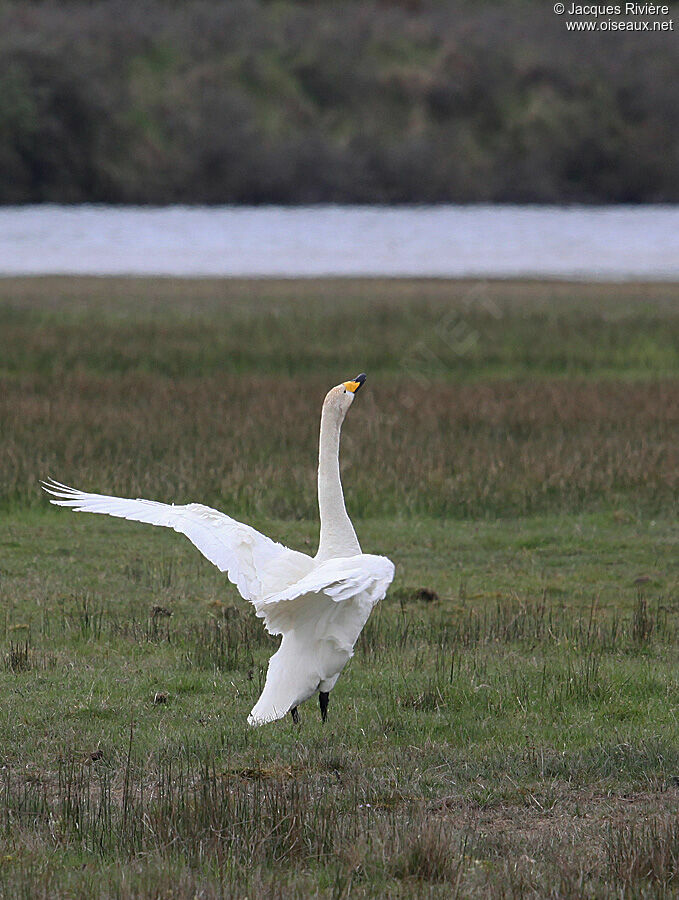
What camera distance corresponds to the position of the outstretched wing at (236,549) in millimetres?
6855

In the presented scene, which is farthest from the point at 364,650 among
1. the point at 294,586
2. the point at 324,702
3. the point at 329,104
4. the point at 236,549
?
the point at 329,104

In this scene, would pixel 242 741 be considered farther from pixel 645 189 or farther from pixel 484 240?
pixel 645 189

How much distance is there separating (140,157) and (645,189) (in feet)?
65.7

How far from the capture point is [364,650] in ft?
28.4

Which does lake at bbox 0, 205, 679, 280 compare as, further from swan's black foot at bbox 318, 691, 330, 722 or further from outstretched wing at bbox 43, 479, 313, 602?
swan's black foot at bbox 318, 691, 330, 722

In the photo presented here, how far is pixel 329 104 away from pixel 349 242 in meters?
16.5

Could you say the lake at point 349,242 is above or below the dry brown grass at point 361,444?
above

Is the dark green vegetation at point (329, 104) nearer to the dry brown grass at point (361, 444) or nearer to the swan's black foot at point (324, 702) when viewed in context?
the dry brown grass at point (361, 444)

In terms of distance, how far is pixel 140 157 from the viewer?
179 feet

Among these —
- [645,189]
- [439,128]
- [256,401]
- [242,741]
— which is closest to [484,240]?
[645,189]

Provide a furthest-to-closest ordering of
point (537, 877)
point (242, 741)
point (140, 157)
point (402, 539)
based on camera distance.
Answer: point (140, 157) < point (402, 539) < point (242, 741) < point (537, 877)

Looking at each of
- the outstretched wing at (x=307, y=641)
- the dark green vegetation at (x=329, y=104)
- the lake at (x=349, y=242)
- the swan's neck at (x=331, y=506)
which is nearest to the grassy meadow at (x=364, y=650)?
the outstretched wing at (x=307, y=641)

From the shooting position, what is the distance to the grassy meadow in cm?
524

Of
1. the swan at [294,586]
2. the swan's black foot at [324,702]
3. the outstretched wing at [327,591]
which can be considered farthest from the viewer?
the swan's black foot at [324,702]
